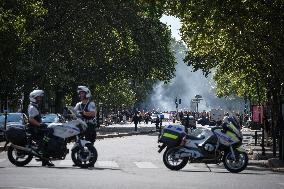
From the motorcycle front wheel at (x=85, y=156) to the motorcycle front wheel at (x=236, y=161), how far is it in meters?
3.12

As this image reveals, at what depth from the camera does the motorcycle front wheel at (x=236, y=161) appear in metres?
18.0

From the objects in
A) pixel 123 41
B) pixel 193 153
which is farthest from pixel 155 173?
pixel 123 41

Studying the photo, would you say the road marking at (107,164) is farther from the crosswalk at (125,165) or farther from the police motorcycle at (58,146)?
the police motorcycle at (58,146)

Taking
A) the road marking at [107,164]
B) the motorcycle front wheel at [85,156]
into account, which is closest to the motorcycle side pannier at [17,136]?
the motorcycle front wheel at [85,156]

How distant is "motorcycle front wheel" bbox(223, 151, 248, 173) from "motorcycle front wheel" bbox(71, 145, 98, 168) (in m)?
3.12

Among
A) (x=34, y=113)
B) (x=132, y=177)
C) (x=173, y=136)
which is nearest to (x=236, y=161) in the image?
(x=173, y=136)

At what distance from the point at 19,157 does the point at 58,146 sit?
1.02 m

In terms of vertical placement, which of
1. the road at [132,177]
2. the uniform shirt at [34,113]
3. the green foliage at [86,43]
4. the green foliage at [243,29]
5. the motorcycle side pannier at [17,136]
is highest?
the green foliage at [86,43]

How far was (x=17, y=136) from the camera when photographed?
18.1 meters

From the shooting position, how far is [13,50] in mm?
36406

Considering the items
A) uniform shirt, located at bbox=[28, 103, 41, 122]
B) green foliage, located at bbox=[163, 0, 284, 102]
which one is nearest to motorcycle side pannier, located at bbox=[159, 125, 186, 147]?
uniform shirt, located at bbox=[28, 103, 41, 122]

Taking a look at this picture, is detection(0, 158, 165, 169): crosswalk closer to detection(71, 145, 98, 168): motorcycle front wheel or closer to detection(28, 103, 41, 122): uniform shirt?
detection(71, 145, 98, 168): motorcycle front wheel

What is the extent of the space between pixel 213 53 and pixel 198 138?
15671 mm

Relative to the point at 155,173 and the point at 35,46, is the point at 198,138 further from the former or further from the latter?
the point at 35,46
